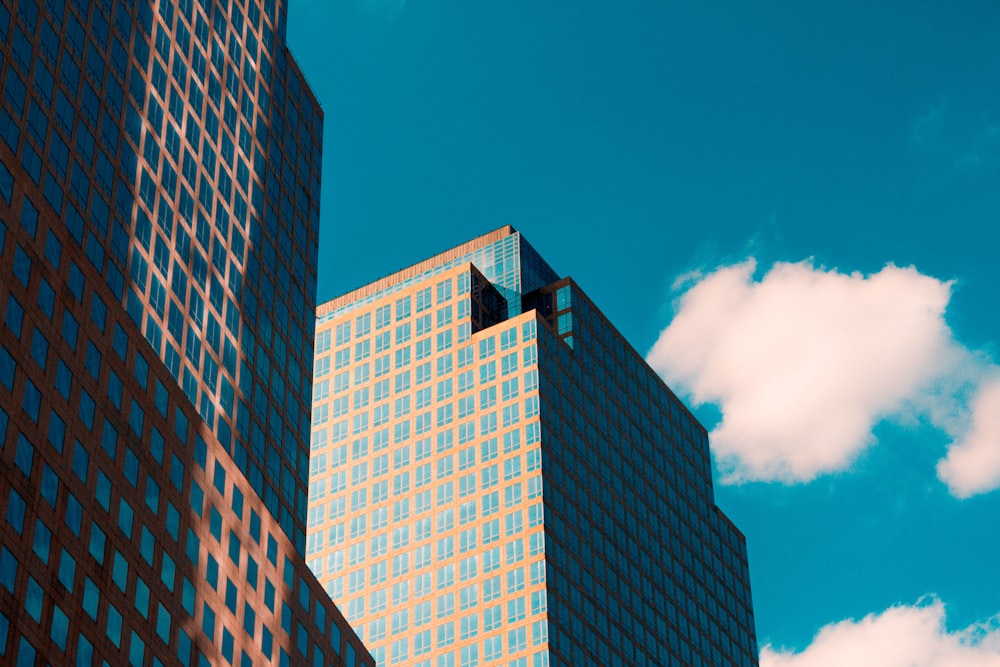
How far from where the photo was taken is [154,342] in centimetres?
11275

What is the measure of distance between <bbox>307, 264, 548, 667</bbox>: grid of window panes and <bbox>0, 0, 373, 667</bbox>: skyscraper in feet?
152

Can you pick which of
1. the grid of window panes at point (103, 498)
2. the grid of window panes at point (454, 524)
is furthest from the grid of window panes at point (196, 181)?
the grid of window panes at point (454, 524)

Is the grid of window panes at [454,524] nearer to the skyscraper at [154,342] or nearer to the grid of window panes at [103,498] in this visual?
the skyscraper at [154,342]

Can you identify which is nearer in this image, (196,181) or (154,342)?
(154,342)

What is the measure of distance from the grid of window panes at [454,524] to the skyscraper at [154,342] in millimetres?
46229

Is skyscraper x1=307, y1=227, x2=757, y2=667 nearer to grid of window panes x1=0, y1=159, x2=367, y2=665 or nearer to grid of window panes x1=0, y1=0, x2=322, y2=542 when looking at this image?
grid of window panes x1=0, y1=0, x2=322, y2=542

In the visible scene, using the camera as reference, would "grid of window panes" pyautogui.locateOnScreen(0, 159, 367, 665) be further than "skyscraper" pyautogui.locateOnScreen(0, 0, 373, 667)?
No

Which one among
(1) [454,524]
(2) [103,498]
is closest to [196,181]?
(2) [103,498]

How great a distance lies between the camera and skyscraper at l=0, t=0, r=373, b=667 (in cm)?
9369

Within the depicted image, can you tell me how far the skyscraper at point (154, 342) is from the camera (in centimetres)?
9369

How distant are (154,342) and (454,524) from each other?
78537mm

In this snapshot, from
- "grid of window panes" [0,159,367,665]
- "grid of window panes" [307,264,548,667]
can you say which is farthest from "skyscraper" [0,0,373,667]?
"grid of window panes" [307,264,548,667]

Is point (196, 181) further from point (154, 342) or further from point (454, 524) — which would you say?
point (454, 524)

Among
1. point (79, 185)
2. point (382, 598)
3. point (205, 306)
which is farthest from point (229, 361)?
point (382, 598)
